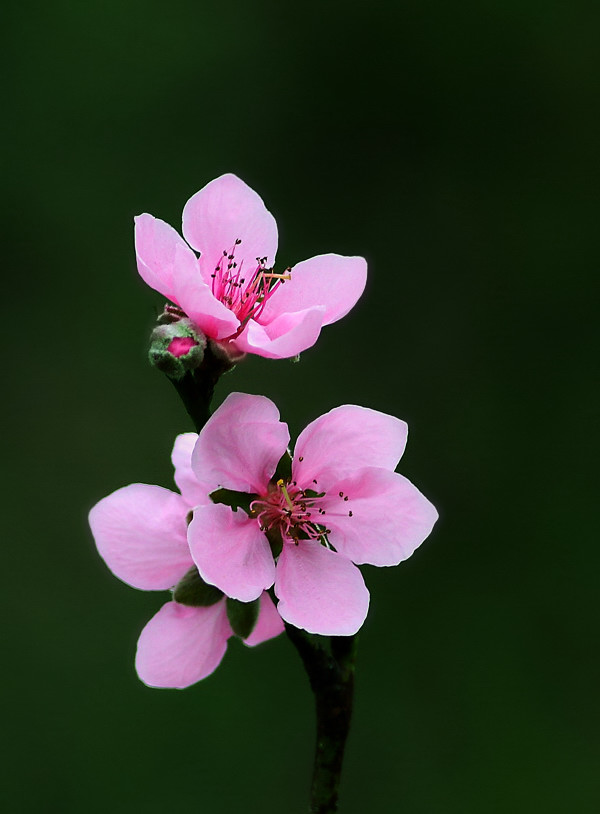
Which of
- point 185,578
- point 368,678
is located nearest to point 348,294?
point 185,578

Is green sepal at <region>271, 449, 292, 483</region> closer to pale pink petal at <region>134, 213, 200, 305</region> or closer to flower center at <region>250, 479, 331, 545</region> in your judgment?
flower center at <region>250, 479, 331, 545</region>

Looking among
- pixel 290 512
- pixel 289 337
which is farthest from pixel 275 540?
pixel 289 337

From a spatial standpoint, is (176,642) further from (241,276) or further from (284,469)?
(241,276)

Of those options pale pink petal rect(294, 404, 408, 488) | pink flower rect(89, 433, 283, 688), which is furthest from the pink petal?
pale pink petal rect(294, 404, 408, 488)

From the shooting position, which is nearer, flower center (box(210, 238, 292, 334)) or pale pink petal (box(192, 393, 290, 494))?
pale pink petal (box(192, 393, 290, 494))

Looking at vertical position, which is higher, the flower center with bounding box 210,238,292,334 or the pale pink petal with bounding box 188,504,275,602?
the flower center with bounding box 210,238,292,334

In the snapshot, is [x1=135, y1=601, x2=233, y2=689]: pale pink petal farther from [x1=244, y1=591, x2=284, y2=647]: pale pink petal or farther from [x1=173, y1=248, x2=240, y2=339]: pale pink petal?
[x1=173, y1=248, x2=240, y2=339]: pale pink petal

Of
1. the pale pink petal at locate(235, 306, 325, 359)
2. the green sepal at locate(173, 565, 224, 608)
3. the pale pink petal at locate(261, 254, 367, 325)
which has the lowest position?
the green sepal at locate(173, 565, 224, 608)
